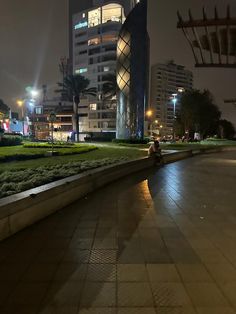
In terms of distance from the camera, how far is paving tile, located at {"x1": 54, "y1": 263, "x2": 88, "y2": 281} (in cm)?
414

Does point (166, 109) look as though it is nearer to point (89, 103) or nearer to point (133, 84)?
point (89, 103)

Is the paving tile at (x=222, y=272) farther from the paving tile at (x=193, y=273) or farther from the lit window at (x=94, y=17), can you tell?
the lit window at (x=94, y=17)

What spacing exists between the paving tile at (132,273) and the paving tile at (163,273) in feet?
0.26

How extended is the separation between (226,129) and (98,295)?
3888 inches

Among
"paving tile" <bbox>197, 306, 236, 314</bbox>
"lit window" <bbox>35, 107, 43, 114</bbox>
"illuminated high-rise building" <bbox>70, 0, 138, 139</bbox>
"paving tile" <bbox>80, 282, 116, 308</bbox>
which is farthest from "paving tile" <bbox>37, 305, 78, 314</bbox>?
"lit window" <bbox>35, 107, 43, 114</bbox>

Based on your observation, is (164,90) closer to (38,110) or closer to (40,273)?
(38,110)

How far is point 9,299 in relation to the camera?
3.63 m

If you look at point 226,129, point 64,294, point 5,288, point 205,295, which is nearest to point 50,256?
point 5,288

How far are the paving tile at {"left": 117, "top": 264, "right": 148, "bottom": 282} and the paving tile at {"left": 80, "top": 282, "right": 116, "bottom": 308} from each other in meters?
0.26

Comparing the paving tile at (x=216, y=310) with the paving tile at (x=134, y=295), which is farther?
the paving tile at (x=134, y=295)

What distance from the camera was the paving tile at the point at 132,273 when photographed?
413 cm

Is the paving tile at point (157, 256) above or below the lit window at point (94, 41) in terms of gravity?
below

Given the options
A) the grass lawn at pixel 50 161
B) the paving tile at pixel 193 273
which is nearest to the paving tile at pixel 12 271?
the paving tile at pixel 193 273

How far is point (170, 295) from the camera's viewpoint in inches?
147
